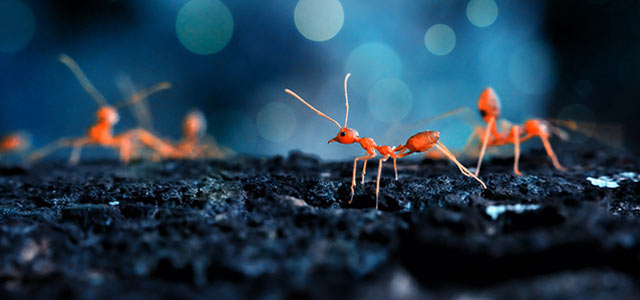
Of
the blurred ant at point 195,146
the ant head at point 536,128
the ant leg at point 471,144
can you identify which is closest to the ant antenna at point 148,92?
the blurred ant at point 195,146

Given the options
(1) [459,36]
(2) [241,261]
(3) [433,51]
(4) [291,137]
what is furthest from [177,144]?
(1) [459,36]

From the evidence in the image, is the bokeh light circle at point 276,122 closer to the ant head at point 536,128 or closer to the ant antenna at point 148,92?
the ant antenna at point 148,92

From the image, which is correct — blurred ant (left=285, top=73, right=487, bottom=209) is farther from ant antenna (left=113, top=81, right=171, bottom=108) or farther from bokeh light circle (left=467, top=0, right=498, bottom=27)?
bokeh light circle (left=467, top=0, right=498, bottom=27)

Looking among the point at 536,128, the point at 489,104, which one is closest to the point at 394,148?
the point at 489,104

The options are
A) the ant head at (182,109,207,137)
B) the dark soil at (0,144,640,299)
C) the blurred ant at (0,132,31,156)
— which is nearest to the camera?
the dark soil at (0,144,640,299)

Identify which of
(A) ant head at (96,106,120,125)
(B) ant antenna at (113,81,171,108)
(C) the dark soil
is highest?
(B) ant antenna at (113,81,171,108)

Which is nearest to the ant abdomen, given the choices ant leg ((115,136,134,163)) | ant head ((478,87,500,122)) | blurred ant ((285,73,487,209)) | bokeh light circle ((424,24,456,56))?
blurred ant ((285,73,487,209))

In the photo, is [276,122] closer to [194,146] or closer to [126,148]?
[194,146]
